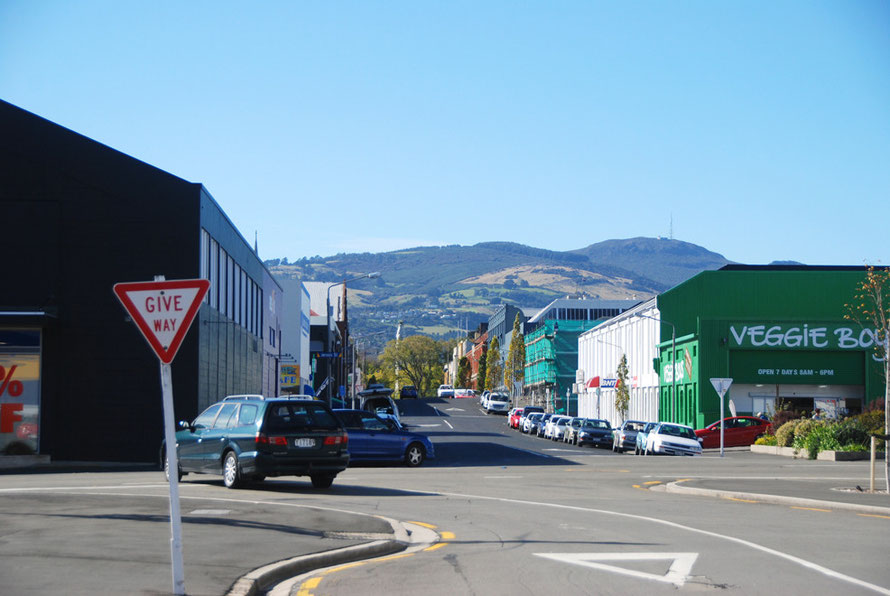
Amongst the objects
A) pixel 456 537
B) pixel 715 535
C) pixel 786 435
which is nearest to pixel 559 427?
pixel 786 435

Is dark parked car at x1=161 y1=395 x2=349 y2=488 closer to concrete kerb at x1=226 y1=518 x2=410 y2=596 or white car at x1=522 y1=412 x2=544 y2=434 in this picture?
concrete kerb at x1=226 y1=518 x2=410 y2=596

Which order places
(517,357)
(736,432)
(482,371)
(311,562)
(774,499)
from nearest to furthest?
(311,562), (774,499), (736,432), (517,357), (482,371)

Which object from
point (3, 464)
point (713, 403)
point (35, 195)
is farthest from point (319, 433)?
point (713, 403)

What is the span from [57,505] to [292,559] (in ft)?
21.0

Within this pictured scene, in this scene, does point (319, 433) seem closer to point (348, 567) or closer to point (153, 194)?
point (348, 567)

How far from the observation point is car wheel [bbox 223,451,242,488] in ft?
65.8

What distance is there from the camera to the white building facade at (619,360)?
236 feet

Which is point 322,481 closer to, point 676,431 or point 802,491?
point 802,491

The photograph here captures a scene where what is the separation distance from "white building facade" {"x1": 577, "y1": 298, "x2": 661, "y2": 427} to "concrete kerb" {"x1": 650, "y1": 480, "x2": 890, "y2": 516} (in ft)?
129

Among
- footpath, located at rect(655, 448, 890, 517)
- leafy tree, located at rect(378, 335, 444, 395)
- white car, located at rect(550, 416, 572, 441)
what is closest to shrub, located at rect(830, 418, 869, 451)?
footpath, located at rect(655, 448, 890, 517)

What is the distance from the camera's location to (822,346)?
6159 centimetres

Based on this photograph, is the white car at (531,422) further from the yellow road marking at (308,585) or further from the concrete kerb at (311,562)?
the yellow road marking at (308,585)

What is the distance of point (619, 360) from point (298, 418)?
6590 centimetres

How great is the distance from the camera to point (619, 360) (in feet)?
276
